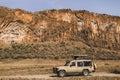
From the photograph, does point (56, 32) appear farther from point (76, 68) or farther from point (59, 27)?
point (76, 68)

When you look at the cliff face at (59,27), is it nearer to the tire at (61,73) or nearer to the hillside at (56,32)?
the hillside at (56,32)

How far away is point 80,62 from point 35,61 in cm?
2074

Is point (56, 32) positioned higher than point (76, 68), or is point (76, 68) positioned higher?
point (56, 32)

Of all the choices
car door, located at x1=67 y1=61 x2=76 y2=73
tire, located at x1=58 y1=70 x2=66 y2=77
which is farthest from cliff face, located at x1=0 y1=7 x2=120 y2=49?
car door, located at x1=67 y1=61 x2=76 y2=73

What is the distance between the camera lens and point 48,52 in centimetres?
6253

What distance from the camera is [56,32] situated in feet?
232

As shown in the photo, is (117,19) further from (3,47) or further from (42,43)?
(3,47)

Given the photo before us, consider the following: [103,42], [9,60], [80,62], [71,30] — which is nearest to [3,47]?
[9,60]

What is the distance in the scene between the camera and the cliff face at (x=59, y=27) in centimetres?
6688

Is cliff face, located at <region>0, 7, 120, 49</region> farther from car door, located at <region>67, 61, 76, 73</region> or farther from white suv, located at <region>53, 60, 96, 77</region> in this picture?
car door, located at <region>67, 61, 76, 73</region>

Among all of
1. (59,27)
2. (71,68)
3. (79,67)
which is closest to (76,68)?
(79,67)

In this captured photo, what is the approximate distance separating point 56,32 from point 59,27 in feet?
4.37

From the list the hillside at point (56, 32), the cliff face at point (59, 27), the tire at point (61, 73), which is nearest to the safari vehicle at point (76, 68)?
the tire at point (61, 73)

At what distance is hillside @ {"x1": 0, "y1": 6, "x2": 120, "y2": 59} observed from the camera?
63.7 metres
